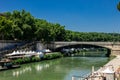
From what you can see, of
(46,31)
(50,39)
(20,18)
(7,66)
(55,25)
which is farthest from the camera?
(55,25)

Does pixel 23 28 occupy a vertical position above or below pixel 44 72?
above

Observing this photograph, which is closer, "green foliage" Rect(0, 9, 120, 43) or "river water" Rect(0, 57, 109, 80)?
"river water" Rect(0, 57, 109, 80)

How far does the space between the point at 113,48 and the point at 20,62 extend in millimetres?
28980

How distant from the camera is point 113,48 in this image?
69312 millimetres

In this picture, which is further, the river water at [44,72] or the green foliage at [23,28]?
the green foliage at [23,28]

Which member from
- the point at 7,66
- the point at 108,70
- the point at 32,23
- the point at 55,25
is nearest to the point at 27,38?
the point at 32,23

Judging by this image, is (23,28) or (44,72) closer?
(44,72)

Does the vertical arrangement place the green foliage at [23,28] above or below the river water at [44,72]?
above

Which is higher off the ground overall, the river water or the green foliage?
the green foliage

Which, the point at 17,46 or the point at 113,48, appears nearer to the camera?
the point at 17,46

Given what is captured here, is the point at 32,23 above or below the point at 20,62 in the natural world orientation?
above

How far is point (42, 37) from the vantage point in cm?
7381

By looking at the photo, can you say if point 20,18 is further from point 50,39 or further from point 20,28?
point 50,39

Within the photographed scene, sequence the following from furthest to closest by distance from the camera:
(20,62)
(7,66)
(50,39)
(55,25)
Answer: (55,25) → (50,39) → (20,62) → (7,66)
